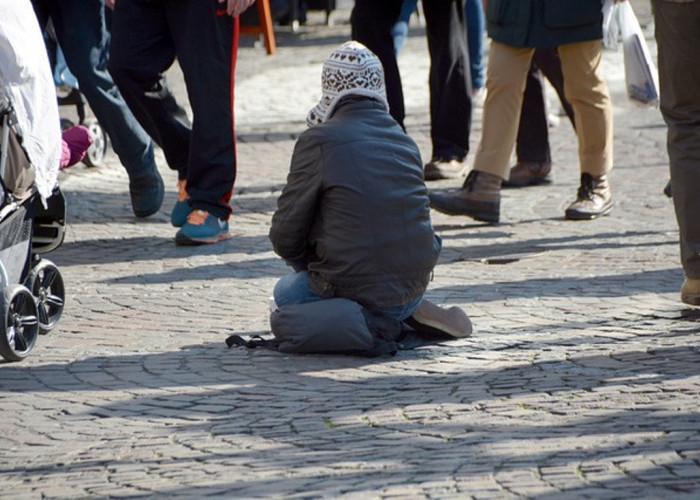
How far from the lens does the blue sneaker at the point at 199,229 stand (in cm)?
801

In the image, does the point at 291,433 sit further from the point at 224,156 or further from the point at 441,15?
the point at 441,15

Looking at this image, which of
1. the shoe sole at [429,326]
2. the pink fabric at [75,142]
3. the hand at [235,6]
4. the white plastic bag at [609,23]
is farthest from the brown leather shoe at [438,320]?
the white plastic bag at [609,23]

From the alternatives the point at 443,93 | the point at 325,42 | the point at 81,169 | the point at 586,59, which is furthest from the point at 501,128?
the point at 325,42

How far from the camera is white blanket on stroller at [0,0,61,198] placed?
5926 mm

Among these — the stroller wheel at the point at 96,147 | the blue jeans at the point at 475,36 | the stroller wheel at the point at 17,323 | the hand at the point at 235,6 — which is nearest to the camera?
the stroller wheel at the point at 17,323

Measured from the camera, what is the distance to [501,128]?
8.48 metres

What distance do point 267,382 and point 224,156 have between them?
253 centimetres

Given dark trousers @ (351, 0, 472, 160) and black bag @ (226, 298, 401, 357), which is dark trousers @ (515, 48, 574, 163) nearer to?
dark trousers @ (351, 0, 472, 160)

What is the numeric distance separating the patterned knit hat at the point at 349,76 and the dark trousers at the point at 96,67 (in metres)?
2.46

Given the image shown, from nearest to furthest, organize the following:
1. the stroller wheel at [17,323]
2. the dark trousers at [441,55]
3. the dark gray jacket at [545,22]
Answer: the stroller wheel at [17,323] < the dark gray jacket at [545,22] < the dark trousers at [441,55]

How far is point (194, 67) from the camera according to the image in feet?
25.8

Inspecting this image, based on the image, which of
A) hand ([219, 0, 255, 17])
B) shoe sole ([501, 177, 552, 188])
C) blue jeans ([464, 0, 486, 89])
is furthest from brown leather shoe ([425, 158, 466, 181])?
hand ([219, 0, 255, 17])

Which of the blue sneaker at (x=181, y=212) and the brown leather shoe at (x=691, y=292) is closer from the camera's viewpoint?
the brown leather shoe at (x=691, y=292)

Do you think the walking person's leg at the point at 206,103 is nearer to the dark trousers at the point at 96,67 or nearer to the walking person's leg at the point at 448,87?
the dark trousers at the point at 96,67
